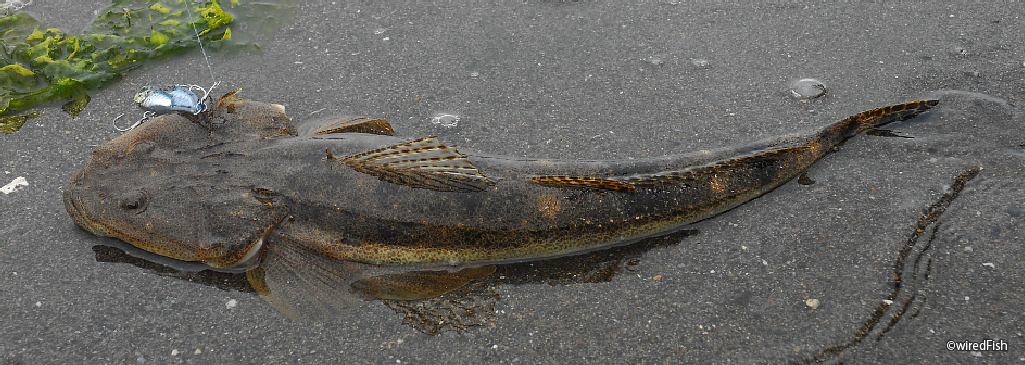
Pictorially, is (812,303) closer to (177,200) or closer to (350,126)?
(350,126)

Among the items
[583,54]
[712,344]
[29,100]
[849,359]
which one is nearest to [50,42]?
[29,100]

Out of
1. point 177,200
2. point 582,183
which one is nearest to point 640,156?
point 582,183

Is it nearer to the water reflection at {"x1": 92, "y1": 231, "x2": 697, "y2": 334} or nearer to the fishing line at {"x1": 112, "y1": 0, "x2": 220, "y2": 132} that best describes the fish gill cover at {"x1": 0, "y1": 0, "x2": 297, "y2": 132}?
the fishing line at {"x1": 112, "y1": 0, "x2": 220, "y2": 132}

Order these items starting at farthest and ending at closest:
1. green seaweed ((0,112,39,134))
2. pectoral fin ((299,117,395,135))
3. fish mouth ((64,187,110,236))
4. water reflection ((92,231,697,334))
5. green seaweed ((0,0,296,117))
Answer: green seaweed ((0,0,296,117)), green seaweed ((0,112,39,134)), pectoral fin ((299,117,395,135)), fish mouth ((64,187,110,236)), water reflection ((92,231,697,334))

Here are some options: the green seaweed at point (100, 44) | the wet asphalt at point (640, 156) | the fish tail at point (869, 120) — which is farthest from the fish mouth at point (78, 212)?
the fish tail at point (869, 120)

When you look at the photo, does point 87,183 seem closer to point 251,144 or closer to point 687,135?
point 251,144

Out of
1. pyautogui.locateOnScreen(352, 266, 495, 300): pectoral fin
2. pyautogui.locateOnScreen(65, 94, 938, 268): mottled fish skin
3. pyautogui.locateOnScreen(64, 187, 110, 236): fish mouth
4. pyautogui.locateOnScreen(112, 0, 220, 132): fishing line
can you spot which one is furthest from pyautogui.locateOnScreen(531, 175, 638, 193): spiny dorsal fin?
pyautogui.locateOnScreen(64, 187, 110, 236): fish mouth
